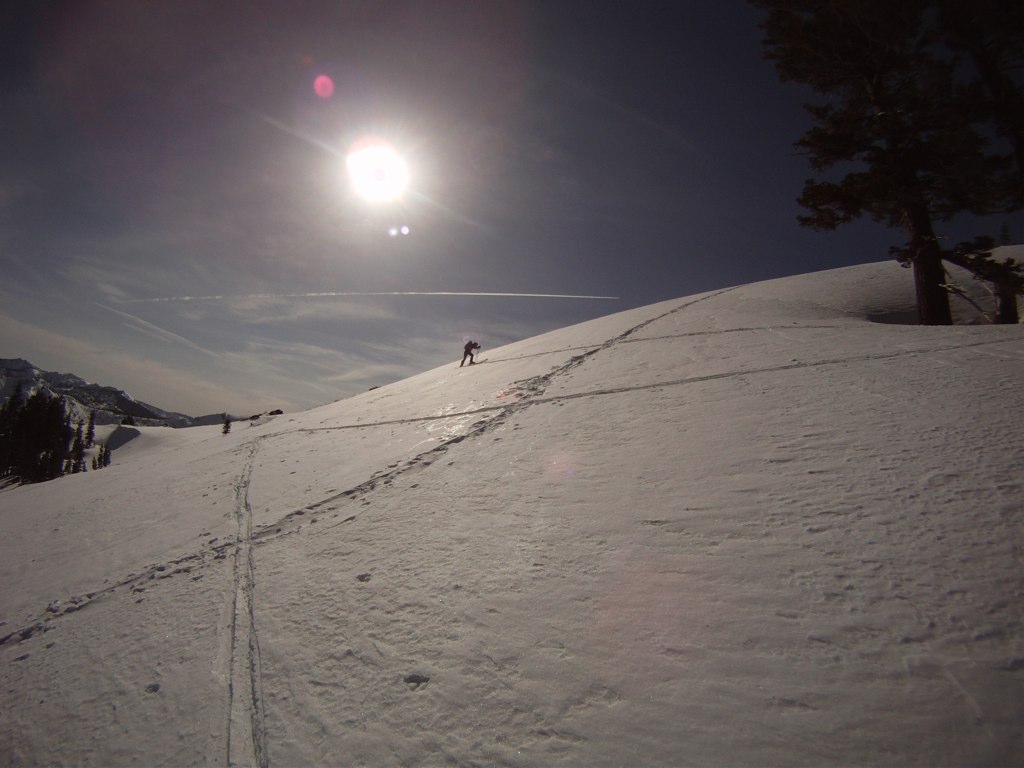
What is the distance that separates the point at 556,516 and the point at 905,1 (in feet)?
49.7

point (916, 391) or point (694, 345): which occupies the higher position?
point (694, 345)

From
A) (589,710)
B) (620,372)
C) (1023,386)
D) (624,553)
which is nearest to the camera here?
(589,710)

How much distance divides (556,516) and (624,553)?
773 mm

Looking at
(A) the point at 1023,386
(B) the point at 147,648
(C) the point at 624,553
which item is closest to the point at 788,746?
(C) the point at 624,553

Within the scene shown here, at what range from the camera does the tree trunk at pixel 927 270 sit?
9969mm

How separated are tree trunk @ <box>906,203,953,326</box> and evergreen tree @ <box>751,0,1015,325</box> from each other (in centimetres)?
2

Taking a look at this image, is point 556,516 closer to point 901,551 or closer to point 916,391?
point 901,551

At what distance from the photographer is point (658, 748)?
1.75 metres

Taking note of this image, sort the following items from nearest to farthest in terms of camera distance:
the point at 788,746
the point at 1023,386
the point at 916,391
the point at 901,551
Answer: the point at 788,746, the point at 901,551, the point at 1023,386, the point at 916,391

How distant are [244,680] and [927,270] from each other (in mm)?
14630

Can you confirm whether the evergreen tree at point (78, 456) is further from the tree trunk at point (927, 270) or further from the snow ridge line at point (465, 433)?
the tree trunk at point (927, 270)

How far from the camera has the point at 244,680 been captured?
2.51 m

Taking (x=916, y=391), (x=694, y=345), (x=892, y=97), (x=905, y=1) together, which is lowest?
(x=916, y=391)

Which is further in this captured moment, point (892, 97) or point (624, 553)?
point (892, 97)
